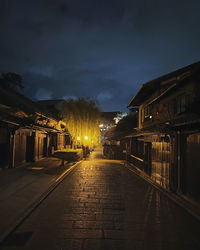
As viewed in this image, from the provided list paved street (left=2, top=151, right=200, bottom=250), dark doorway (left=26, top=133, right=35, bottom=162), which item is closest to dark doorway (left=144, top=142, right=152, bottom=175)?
paved street (left=2, top=151, right=200, bottom=250)

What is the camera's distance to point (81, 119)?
26.6m

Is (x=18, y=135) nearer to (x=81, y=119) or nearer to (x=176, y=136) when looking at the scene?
(x=176, y=136)

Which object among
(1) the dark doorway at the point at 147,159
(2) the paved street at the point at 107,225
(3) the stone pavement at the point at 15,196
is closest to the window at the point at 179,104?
(1) the dark doorway at the point at 147,159

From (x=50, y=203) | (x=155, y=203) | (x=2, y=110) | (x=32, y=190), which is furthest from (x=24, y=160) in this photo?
(x=155, y=203)

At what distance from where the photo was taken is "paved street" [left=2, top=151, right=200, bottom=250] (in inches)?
160

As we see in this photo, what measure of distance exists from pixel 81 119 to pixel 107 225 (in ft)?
73.1

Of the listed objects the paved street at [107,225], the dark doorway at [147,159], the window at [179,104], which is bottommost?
the paved street at [107,225]

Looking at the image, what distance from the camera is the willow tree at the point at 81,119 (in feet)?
86.4

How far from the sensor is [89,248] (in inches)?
153

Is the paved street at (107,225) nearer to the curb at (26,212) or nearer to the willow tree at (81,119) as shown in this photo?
the curb at (26,212)

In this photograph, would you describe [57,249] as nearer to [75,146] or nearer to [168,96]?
[168,96]

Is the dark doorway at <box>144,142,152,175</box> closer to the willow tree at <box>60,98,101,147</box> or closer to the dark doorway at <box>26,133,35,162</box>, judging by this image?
the dark doorway at <box>26,133,35,162</box>

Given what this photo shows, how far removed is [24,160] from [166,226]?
44.8 feet

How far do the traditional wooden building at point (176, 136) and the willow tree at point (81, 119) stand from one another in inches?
483
